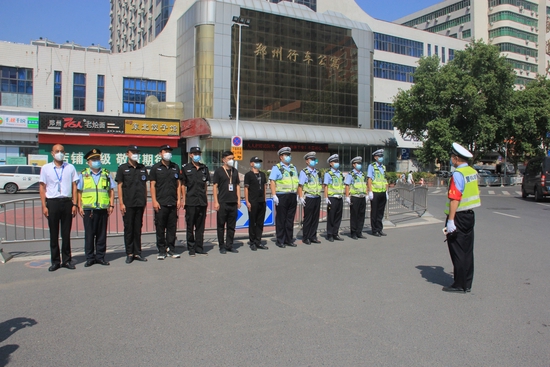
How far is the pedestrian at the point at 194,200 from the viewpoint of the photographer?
868 centimetres

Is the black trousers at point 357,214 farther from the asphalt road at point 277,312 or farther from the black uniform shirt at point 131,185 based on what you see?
the black uniform shirt at point 131,185

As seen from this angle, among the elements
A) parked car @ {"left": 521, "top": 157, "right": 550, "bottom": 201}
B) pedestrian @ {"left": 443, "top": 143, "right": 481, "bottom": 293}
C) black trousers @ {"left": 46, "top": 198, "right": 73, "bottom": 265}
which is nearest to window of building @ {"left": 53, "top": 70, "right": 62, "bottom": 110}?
black trousers @ {"left": 46, "top": 198, "right": 73, "bottom": 265}

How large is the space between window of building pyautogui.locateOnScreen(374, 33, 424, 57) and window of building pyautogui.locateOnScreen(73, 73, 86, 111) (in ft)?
106

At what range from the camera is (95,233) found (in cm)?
770

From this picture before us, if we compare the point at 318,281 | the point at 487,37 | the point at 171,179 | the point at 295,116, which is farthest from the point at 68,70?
the point at 487,37

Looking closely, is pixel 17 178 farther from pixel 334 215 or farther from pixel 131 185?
pixel 334 215

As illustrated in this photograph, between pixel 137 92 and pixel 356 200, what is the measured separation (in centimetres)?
3296

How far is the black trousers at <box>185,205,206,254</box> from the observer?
28.4ft

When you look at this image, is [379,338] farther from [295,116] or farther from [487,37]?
[487,37]

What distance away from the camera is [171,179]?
328 inches

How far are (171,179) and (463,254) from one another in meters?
5.14

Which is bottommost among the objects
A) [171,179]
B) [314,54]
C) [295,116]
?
[171,179]

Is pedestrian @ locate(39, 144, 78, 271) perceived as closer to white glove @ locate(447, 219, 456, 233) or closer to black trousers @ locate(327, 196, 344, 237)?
black trousers @ locate(327, 196, 344, 237)

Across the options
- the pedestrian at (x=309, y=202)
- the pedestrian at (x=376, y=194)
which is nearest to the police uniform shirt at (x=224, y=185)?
the pedestrian at (x=309, y=202)
